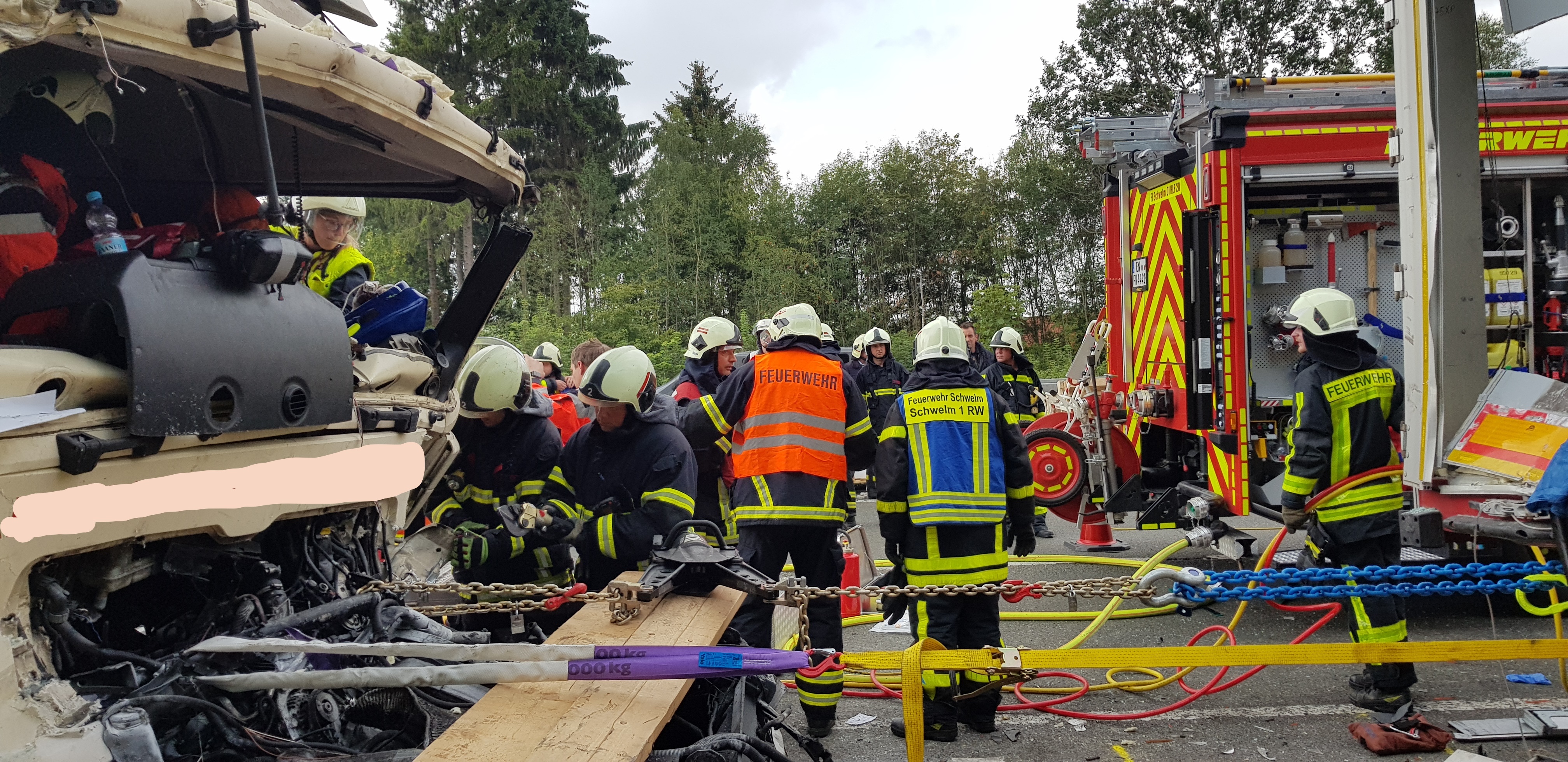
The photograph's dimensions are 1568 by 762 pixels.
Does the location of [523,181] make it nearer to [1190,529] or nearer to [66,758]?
[66,758]

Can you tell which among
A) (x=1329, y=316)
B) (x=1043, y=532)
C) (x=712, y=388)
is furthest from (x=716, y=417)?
(x=1043, y=532)

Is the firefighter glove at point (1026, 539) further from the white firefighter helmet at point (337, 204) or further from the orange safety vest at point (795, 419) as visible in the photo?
the white firefighter helmet at point (337, 204)

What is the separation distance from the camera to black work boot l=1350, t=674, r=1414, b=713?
4.05 metres

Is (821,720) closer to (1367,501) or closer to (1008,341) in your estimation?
(1367,501)

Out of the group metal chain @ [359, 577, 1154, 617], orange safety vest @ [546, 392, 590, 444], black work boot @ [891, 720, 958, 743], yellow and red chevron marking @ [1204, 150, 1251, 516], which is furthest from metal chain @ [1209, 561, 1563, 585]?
Result: orange safety vest @ [546, 392, 590, 444]

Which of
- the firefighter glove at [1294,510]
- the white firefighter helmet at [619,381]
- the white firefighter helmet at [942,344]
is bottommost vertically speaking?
the firefighter glove at [1294,510]

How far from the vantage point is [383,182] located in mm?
3312

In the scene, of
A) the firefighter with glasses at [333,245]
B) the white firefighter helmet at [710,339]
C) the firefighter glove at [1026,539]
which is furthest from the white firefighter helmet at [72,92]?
the white firefighter helmet at [710,339]

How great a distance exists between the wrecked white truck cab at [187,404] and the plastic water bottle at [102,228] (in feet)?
0.27

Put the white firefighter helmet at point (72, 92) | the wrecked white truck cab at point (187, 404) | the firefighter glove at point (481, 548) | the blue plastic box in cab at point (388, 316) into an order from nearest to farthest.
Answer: the wrecked white truck cab at point (187, 404) → the white firefighter helmet at point (72, 92) → the blue plastic box in cab at point (388, 316) → the firefighter glove at point (481, 548)

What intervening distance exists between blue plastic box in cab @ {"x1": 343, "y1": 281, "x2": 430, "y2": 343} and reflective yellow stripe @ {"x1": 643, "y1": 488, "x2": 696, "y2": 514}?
1032 mm

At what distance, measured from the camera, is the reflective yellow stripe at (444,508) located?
391 cm

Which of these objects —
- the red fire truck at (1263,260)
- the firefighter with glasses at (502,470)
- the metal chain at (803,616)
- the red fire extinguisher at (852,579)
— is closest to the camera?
the metal chain at (803,616)

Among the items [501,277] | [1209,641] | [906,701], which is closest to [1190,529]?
[1209,641]
